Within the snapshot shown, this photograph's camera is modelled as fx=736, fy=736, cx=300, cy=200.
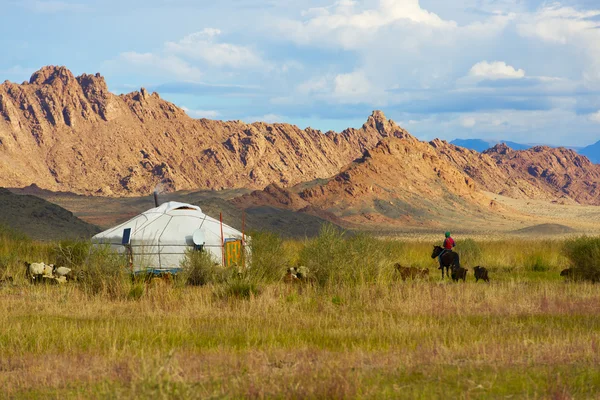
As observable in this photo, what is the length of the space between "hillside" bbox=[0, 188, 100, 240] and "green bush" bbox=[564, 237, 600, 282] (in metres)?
29.3

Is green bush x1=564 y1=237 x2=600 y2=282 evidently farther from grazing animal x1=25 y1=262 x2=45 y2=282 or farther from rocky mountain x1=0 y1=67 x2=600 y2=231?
rocky mountain x1=0 y1=67 x2=600 y2=231

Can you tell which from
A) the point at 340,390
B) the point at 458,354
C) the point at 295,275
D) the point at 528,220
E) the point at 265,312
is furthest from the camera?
the point at 528,220

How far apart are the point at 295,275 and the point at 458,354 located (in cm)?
1127

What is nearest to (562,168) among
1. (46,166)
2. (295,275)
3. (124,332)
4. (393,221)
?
(393,221)

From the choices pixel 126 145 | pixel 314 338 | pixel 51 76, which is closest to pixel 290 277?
pixel 314 338

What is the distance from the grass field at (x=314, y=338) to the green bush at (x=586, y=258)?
8.41 ft

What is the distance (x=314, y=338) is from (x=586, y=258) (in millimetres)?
11288

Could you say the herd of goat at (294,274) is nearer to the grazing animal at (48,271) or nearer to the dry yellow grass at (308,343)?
the grazing animal at (48,271)

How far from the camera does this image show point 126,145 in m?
102

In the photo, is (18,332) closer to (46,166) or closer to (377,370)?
(377,370)

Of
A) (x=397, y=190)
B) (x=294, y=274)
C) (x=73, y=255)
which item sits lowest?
(x=294, y=274)

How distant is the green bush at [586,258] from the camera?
58.7 feet

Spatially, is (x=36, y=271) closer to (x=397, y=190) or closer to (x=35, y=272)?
(x=35, y=272)

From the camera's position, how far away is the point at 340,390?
20.8 ft
